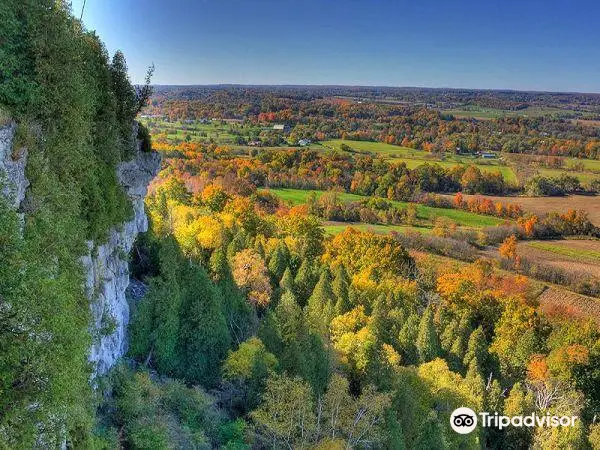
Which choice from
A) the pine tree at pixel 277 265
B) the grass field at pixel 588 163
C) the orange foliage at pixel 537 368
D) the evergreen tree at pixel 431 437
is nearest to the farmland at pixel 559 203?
the grass field at pixel 588 163

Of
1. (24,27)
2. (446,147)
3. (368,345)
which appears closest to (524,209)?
(446,147)

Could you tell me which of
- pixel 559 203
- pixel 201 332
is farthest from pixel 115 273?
pixel 559 203

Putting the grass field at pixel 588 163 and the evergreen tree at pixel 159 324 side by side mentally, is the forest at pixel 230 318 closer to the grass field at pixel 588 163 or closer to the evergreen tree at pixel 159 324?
the evergreen tree at pixel 159 324

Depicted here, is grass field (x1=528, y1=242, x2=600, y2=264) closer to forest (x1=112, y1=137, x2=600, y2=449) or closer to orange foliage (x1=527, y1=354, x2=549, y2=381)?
forest (x1=112, y1=137, x2=600, y2=449)

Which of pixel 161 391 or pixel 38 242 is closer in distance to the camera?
pixel 38 242

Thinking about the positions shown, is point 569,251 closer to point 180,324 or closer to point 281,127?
point 180,324

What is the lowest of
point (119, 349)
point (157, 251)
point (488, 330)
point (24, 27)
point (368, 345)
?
point (488, 330)

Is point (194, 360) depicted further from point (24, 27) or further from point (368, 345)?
point (24, 27)

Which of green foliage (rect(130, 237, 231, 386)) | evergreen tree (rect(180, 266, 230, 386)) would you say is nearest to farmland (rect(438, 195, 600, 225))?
evergreen tree (rect(180, 266, 230, 386))
